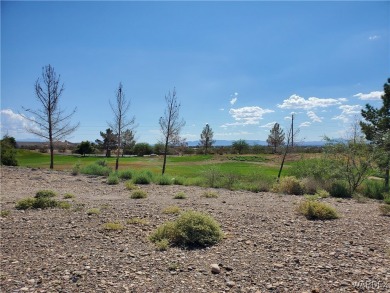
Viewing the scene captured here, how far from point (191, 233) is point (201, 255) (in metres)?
0.80

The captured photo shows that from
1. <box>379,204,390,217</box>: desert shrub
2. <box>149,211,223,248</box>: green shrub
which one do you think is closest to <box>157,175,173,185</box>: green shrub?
<box>149,211,223,248</box>: green shrub

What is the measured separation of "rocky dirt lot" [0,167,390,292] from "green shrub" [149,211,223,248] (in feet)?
0.75

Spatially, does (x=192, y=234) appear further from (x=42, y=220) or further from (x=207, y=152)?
(x=207, y=152)

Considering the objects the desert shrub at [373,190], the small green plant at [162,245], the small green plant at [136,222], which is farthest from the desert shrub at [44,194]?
the desert shrub at [373,190]

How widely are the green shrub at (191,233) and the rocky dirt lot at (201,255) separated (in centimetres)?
23

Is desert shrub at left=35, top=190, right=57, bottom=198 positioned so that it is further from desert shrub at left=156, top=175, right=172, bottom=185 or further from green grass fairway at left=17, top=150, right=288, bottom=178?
green grass fairway at left=17, top=150, right=288, bottom=178

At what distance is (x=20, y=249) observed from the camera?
614 cm

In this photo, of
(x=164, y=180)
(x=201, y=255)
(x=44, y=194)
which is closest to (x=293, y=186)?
(x=164, y=180)

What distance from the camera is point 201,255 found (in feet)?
18.4

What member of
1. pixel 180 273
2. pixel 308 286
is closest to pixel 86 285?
pixel 180 273

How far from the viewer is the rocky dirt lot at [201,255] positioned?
4.45 metres

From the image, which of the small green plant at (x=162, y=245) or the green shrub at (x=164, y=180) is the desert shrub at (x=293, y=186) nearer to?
the green shrub at (x=164, y=180)

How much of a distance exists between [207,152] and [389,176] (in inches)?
2232

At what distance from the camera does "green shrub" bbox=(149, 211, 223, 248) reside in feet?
20.5
